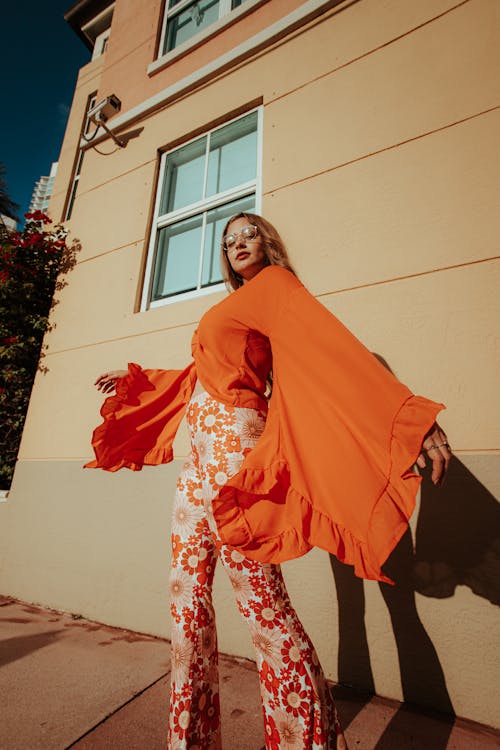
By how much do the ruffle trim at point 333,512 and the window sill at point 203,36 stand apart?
4.27m

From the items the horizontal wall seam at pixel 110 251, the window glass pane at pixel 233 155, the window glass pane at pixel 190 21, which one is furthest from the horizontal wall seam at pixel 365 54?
the window glass pane at pixel 190 21

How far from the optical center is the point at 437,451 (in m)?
0.86

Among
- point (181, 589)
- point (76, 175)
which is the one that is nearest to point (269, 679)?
point (181, 589)

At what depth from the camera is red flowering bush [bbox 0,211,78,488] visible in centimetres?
354

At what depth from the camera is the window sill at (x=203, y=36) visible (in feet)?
11.1

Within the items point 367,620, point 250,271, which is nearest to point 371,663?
point 367,620

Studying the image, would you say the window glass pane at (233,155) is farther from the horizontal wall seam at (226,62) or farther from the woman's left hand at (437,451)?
the woman's left hand at (437,451)

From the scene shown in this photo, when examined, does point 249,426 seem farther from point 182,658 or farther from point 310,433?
point 182,658

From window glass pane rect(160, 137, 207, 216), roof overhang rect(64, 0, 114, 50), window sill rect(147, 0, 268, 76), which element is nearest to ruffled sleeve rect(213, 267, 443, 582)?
window glass pane rect(160, 137, 207, 216)

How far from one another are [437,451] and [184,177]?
3489 mm

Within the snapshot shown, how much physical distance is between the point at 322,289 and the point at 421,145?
3.37 feet

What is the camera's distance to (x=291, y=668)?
960 millimetres

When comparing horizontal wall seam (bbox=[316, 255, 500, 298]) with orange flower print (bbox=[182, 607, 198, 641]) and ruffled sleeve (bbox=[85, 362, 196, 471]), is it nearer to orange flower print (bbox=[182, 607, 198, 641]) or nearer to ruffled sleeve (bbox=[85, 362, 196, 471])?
ruffled sleeve (bbox=[85, 362, 196, 471])

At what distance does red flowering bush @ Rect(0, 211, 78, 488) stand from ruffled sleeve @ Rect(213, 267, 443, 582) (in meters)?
3.13
